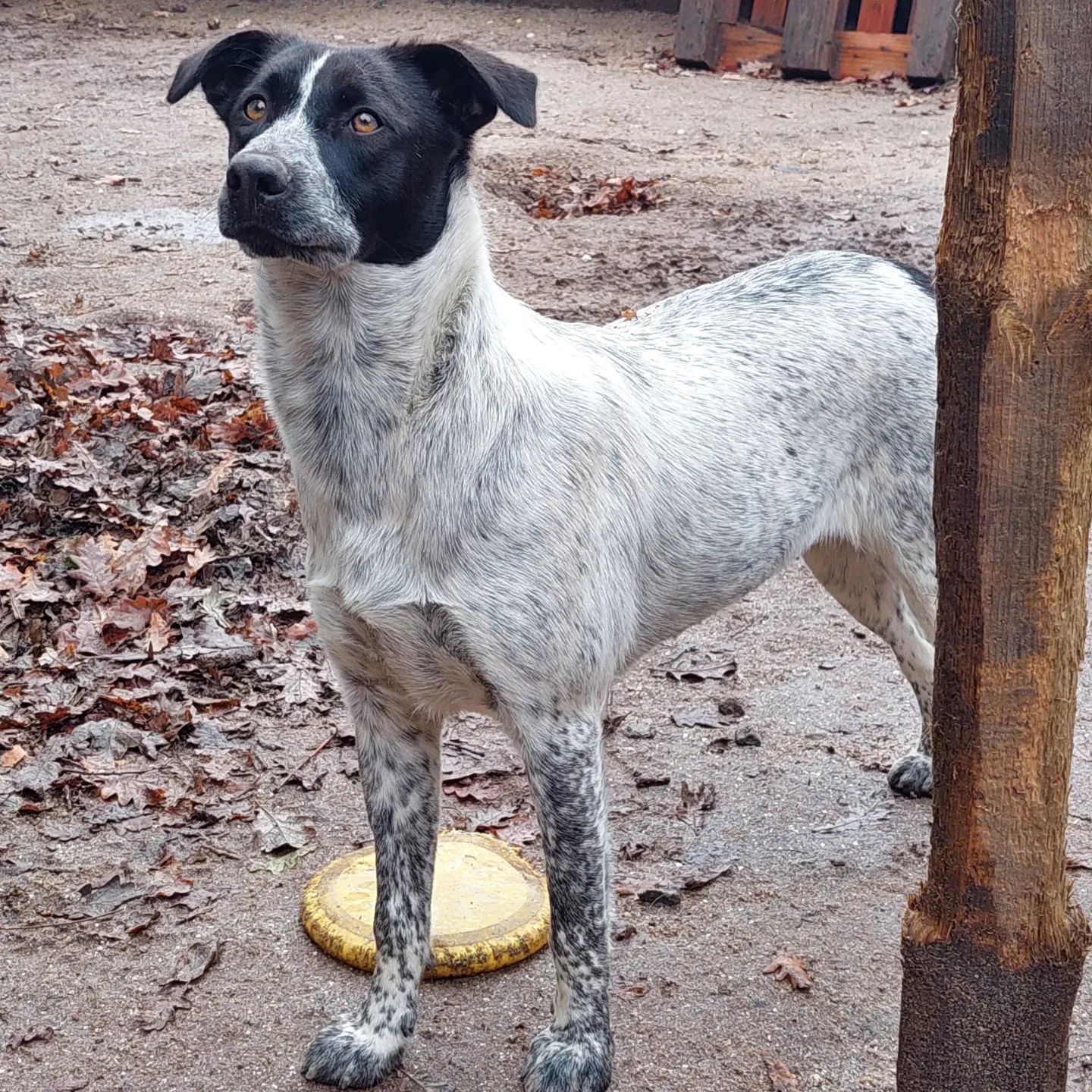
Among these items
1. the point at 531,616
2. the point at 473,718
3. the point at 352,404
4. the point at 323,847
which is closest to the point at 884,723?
the point at 473,718

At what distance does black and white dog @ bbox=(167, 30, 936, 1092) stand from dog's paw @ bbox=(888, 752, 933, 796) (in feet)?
3.91

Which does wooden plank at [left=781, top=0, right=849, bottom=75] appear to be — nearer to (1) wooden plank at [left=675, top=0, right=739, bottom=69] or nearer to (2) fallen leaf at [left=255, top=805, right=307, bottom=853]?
(1) wooden plank at [left=675, top=0, right=739, bottom=69]

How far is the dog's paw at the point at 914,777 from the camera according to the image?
176 inches

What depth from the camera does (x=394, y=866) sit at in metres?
3.39

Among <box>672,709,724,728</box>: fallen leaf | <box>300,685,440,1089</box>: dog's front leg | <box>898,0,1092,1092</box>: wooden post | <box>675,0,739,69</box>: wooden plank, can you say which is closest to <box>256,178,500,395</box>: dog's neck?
<box>300,685,440,1089</box>: dog's front leg

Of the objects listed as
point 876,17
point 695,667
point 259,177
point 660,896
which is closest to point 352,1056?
point 660,896

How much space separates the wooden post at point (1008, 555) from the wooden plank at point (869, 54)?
39.2 ft

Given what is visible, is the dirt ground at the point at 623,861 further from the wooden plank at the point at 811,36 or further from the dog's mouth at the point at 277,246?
the wooden plank at the point at 811,36

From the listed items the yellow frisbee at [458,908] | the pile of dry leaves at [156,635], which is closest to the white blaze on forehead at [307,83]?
the yellow frisbee at [458,908]

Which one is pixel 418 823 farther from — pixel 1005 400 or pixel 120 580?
pixel 120 580

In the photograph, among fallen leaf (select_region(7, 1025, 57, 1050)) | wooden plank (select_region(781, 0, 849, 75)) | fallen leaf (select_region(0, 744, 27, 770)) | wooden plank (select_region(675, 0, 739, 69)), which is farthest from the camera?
wooden plank (select_region(675, 0, 739, 69))

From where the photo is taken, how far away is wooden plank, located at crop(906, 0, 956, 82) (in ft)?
42.4

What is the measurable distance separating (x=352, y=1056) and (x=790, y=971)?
1.11 metres

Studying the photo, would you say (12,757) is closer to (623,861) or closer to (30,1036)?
(30,1036)
